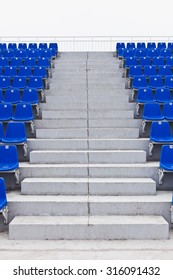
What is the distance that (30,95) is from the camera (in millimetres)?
7910

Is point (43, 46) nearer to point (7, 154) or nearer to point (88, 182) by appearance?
point (7, 154)

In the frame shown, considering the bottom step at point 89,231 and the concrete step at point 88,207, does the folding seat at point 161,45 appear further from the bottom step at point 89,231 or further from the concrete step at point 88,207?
the bottom step at point 89,231

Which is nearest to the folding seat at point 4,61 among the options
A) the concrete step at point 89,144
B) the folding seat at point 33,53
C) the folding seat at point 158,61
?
the folding seat at point 33,53

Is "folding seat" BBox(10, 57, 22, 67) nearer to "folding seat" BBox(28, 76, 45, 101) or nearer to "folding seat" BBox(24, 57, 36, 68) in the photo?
"folding seat" BBox(24, 57, 36, 68)

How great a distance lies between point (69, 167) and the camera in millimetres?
5965

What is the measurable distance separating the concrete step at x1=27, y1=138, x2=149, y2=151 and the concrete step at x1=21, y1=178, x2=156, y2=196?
3.34 ft

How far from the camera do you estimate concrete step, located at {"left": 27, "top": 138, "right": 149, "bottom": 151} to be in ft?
21.6

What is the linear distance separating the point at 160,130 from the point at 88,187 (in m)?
1.67

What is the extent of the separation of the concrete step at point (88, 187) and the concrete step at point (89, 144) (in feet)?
3.34

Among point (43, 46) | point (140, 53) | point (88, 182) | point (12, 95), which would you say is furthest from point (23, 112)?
point (43, 46)

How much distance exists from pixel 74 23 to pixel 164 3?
287 centimetres
